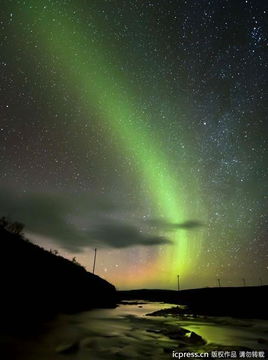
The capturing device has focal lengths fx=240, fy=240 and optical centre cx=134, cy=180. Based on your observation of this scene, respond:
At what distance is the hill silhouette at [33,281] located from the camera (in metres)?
14.3

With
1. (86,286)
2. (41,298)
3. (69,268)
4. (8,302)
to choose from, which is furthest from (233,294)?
(8,302)

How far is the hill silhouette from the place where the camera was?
14289 mm

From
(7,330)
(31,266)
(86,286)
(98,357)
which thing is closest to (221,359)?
(98,357)

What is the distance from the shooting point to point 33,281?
58.5 feet

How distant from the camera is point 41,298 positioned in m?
19.0

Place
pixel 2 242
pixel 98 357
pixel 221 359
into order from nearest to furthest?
pixel 98 357, pixel 221 359, pixel 2 242

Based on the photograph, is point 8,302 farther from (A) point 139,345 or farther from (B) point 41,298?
(A) point 139,345

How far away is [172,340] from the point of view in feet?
28.2

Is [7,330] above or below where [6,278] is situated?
below

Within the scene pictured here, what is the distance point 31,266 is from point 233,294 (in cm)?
3861

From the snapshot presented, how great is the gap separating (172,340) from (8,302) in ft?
34.4

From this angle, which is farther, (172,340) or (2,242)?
(2,242)

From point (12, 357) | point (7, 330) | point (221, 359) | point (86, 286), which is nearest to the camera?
point (12, 357)

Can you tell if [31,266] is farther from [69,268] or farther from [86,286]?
[86,286]
